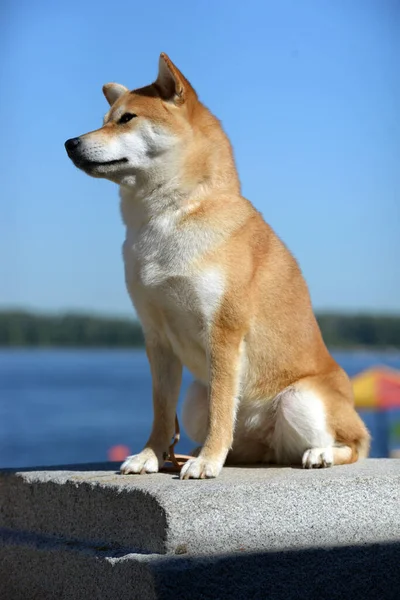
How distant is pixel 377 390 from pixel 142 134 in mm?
8739

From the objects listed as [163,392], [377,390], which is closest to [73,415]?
[377,390]

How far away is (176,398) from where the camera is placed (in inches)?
176

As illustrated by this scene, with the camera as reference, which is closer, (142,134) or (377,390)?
(142,134)

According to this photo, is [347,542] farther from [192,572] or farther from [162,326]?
[162,326]

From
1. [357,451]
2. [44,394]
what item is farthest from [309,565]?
[44,394]

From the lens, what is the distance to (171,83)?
4.20 meters

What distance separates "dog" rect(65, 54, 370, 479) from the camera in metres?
4.04

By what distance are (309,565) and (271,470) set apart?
0.67 metres

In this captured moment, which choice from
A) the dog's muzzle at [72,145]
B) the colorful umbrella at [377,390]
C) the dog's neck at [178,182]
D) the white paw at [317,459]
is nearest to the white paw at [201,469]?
the white paw at [317,459]

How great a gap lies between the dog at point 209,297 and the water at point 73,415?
405cm

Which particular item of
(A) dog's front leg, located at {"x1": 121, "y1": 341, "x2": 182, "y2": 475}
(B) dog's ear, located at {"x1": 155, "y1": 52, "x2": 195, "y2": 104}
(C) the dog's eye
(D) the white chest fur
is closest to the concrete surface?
(A) dog's front leg, located at {"x1": 121, "y1": 341, "x2": 182, "y2": 475}

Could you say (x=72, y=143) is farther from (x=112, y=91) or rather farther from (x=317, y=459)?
(x=317, y=459)

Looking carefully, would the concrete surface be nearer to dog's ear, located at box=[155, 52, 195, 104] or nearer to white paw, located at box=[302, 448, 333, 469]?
white paw, located at box=[302, 448, 333, 469]

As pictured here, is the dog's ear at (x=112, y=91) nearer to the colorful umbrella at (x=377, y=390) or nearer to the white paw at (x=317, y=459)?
the white paw at (x=317, y=459)
